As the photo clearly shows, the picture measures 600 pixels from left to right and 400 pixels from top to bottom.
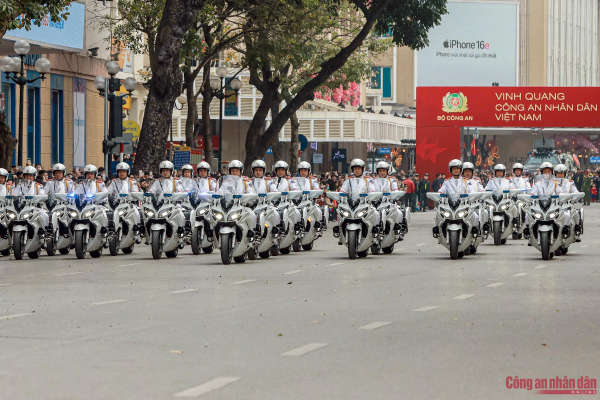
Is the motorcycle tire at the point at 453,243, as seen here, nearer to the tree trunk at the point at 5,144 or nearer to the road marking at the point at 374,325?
the tree trunk at the point at 5,144

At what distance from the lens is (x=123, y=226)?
73.7 ft

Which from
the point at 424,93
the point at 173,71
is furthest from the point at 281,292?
the point at 424,93

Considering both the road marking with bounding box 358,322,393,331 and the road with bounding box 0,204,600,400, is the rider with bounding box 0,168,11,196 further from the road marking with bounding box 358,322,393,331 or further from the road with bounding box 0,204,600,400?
the road marking with bounding box 358,322,393,331

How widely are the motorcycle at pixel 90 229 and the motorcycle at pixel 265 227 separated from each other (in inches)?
110

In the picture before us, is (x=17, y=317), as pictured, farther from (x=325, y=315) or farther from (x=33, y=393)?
(x=33, y=393)

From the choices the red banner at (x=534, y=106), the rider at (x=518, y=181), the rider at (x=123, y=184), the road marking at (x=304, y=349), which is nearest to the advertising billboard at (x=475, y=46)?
the red banner at (x=534, y=106)

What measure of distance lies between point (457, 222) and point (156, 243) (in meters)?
5.25

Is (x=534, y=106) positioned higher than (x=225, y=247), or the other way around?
(x=534, y=106)

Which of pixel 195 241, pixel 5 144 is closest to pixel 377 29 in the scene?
pixel 5 144

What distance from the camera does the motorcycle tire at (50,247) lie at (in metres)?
22.3

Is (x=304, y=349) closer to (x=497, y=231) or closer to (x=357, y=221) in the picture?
(x=357, y=221)

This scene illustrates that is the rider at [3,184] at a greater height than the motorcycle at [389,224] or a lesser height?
greater

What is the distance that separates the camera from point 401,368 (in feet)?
27.9

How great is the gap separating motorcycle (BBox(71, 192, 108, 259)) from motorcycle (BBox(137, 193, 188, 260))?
0.81m
